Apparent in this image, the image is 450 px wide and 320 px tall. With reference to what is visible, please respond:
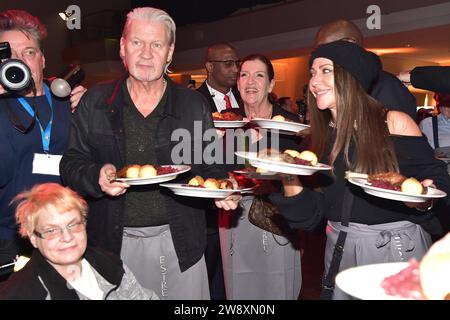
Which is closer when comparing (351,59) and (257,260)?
(351,59)

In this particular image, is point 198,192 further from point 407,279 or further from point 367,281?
point 407,279

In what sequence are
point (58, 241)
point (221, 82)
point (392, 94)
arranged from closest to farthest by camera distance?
point (58, 241) → point (392, 94) → point (221, 82)

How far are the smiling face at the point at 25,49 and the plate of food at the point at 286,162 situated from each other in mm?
1283

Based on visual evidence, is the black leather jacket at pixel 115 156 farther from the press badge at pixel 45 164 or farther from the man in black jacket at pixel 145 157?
the press badge at pixel 45 164

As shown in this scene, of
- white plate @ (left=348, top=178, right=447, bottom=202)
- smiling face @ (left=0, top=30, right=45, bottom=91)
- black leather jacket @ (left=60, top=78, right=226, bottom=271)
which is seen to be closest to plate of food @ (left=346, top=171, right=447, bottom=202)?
white plate @ (left=348, top=178, right=447, bottom=202)

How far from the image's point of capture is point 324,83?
2.29m

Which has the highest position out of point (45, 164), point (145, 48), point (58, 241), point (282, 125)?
point (145, 48)

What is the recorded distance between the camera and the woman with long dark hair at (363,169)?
2252 mm

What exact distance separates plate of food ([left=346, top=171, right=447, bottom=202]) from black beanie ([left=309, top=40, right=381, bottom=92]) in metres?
0.43

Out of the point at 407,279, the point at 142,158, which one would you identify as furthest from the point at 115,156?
the point at 407,279

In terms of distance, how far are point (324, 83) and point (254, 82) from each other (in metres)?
1.37

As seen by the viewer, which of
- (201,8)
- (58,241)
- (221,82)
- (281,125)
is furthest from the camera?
(201,8)
